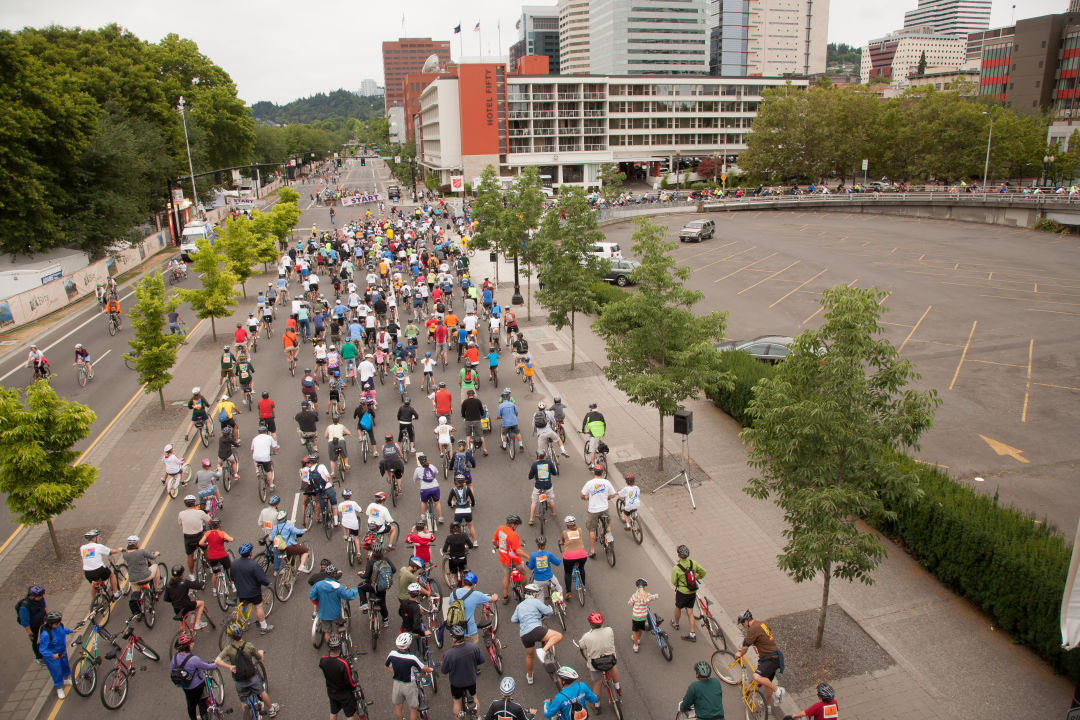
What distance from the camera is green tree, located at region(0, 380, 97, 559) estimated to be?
37.8ft

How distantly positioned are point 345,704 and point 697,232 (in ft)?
161

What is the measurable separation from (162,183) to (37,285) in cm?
2400

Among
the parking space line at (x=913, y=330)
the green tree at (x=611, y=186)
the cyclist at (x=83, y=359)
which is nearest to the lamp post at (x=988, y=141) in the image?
the green tree at (x=611, y=186)

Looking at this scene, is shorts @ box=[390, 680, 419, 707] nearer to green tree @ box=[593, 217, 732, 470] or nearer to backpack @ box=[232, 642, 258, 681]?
backpack @ box=[232, 642, 258, 681]

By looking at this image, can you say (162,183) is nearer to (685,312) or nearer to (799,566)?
(685,312)

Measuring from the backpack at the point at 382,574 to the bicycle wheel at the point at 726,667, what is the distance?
4730mm

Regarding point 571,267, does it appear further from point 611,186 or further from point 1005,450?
point 611,186

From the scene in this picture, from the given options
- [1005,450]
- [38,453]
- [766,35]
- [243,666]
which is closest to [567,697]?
[243,666]

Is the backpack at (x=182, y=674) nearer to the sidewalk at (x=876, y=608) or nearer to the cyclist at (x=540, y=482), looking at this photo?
the cyclist at (x=540, y=482)

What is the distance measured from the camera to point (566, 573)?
1098 cm

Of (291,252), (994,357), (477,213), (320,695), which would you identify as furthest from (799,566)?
(291,252)

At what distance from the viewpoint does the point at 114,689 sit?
9.12 metres

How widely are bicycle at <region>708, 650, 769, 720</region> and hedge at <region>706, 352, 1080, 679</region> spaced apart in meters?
2.88

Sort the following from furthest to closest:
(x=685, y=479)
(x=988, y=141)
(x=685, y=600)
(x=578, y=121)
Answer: (x=578, y=121) → (x=988, y=141) → (x=685, y=479) → (x=685, y=600)
